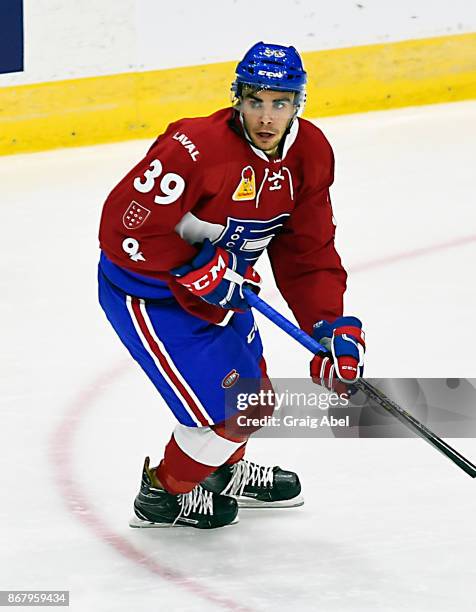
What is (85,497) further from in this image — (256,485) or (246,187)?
(246,187)

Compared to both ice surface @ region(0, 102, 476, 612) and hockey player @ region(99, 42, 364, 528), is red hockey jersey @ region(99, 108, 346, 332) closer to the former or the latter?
hockey player @ region(99, 42, 364, 528)

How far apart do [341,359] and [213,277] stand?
284 millimetres

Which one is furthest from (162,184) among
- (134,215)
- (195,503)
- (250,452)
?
(250,452)

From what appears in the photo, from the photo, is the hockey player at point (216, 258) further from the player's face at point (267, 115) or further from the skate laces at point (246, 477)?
Result: the skate laces at point (246, 477)

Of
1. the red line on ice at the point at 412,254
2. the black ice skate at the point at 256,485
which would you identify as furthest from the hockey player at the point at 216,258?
the red line on ice at the point at 412,254

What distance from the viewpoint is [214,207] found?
2.71m

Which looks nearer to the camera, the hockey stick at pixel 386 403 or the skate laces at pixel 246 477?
the hockey stick at pixel 386 403

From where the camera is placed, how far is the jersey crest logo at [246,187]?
2.70 meters

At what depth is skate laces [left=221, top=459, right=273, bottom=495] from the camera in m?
3.12

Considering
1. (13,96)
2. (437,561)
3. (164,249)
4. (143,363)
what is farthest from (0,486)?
(13,96)

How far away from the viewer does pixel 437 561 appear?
9.15ft

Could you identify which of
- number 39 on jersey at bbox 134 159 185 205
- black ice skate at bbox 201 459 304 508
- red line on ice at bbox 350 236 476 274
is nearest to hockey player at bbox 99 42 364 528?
number 39 on jersey at bbox 134 159 185 205

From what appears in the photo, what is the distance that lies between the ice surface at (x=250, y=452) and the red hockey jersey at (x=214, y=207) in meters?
0.47

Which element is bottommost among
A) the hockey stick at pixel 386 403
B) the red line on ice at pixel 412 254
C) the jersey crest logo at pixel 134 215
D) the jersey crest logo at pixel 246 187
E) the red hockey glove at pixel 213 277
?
the hockey stick at pixel 386 403
